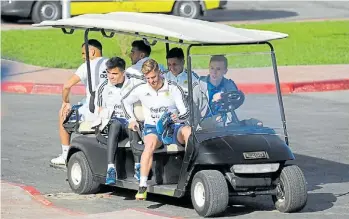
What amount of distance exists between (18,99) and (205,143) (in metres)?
8.32

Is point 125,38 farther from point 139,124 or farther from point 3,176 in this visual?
point 139,124

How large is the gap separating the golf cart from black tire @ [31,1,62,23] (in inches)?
673

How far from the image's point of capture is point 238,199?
10.2 m

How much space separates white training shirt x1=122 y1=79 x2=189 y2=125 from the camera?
386 inches

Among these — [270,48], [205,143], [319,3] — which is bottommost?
[205,143]

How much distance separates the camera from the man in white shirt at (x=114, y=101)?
10156 mm

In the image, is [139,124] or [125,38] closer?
[139,124]

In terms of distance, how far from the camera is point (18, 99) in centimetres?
1736

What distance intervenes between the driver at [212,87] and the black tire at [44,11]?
17.8 metres

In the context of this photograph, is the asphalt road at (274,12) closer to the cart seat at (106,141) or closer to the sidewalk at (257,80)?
the sidewalk at (257,80)

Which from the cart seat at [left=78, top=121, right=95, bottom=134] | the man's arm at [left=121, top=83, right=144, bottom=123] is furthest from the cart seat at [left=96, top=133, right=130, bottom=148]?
the cart seat at [left=78, top=121, right=95, bottom=134]

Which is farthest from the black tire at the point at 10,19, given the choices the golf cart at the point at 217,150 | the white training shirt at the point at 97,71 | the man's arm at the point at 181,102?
the man's arm at the point at 181,102

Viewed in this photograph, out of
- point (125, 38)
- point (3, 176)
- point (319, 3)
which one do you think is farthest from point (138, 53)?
point (319, 3)

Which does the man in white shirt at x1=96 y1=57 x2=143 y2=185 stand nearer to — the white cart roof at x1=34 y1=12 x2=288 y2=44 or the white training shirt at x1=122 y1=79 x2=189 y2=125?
the white training shirt at x1=122 y1=79 x2=189 y2=125
